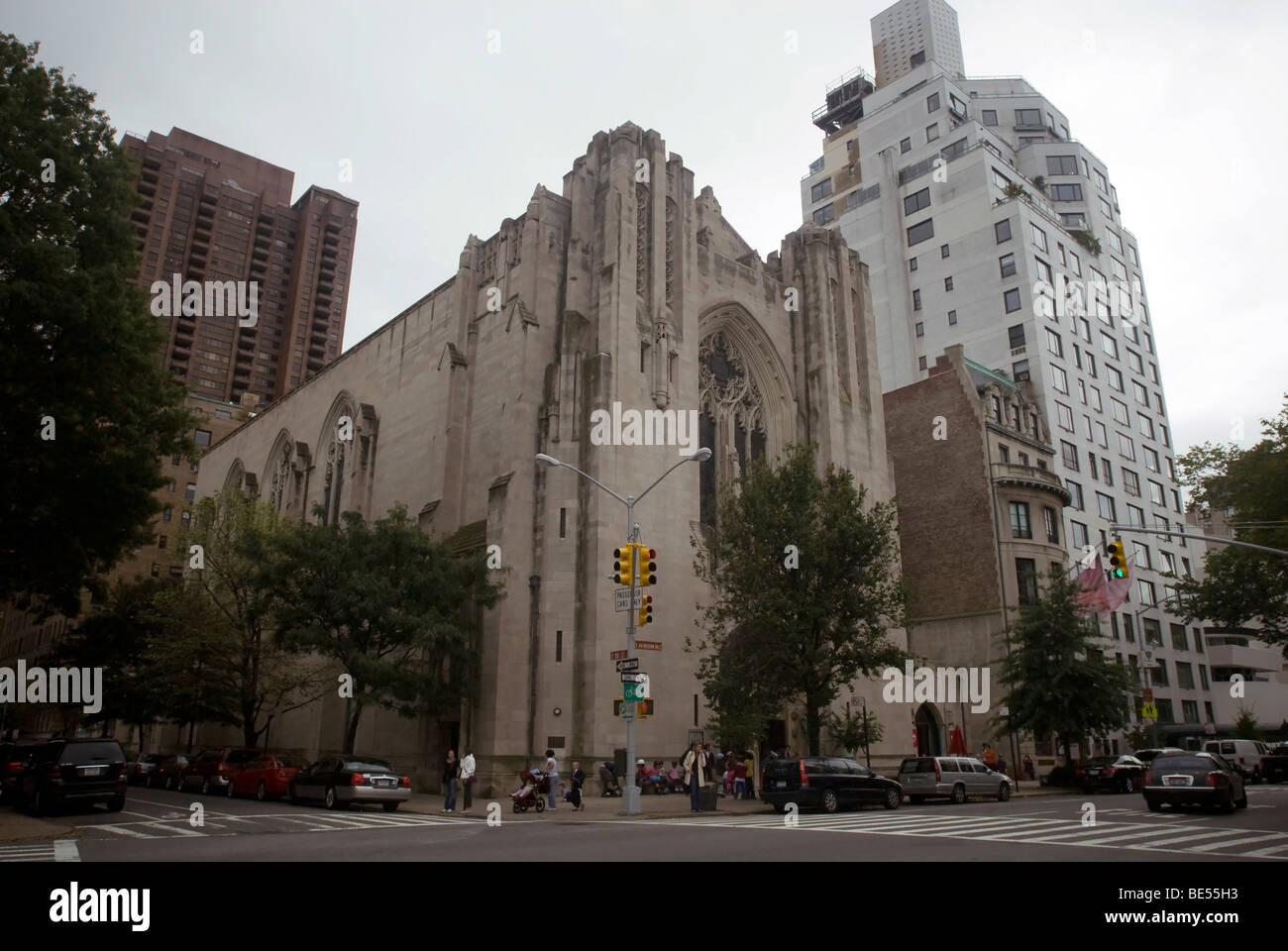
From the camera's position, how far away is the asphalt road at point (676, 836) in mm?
12031

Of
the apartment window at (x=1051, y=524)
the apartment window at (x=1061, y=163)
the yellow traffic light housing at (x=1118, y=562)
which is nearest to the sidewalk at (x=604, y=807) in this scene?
the yellow traffic light housing at (x=1118, y=562)

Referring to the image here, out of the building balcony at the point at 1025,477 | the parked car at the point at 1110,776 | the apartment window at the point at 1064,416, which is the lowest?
the parked car at the point at 1110,776

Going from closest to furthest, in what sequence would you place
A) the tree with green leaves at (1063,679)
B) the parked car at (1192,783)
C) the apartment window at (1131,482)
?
the parked car at (1192,783), the tree with green leaves at (1063,679), the apartment window at (1131,482)

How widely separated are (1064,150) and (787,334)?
148ft

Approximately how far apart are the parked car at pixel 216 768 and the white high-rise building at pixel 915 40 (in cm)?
8023

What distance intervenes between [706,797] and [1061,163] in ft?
224

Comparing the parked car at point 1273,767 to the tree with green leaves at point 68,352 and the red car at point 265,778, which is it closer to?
the red car at point 265,778

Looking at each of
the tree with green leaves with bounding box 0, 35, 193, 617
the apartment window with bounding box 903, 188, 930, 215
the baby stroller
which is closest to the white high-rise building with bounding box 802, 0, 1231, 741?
the apartment window with bounding box 903, 188, 930, 215

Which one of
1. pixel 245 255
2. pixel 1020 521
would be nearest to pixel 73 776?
pixel 1020 521

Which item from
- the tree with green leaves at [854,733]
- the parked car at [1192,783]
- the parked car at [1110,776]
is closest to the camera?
the parked car at [1192,783]

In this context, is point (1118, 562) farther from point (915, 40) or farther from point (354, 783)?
point (915, 40)

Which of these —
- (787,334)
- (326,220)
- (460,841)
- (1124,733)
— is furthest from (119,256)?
(326,220)

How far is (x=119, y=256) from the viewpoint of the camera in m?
21.9

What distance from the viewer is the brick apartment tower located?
125625 mm
